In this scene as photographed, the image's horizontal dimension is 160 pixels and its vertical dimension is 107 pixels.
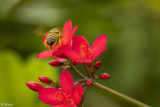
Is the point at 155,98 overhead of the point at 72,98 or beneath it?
beneath

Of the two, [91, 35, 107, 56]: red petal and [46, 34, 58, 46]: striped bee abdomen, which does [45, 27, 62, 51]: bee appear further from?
[91, 35, 107, 56]: red petal

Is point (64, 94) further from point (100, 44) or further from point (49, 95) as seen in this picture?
point (100, 44)

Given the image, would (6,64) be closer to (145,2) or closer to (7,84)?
(7,84)

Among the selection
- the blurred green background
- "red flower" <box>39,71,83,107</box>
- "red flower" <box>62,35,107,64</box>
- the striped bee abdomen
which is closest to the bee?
the striped bee abdomen

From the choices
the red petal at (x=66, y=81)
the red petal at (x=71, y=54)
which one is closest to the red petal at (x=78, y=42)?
the red petal at (x=71, y=54)

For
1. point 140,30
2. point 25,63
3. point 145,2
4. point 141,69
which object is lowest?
point 141,69

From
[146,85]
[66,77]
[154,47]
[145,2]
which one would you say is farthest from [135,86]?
[66,77]

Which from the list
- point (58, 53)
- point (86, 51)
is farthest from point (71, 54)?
point (86, 51)

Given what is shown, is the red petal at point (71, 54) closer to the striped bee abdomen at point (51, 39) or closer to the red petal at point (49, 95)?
the striped bee abdomen at point (51, 39)
